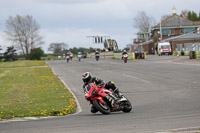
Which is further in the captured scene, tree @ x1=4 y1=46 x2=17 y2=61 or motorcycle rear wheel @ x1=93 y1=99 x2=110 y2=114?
tree @ x1=4 y1=46 x2=17 y2=61

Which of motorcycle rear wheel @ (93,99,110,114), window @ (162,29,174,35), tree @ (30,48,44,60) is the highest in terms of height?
window @ (162,29,174,35)

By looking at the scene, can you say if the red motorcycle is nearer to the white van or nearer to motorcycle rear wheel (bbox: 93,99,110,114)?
motorcycle rear wheel (bbox: 93,99,110,114)

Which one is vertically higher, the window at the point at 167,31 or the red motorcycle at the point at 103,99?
the window at the point at 167,31

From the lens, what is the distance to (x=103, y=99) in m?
10.1

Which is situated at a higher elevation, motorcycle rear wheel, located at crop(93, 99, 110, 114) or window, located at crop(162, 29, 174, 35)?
window, located at crop(162, 29, 174, 35)

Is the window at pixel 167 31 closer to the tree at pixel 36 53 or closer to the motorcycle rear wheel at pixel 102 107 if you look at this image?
the tree at pixel 36 53

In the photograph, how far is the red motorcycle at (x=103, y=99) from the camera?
9.95m

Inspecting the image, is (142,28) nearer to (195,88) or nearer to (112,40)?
(112,40)

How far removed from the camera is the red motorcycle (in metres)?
9.95

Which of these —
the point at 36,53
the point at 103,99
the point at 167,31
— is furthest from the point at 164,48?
the point at 103,99

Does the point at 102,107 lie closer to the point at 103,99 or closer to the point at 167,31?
the point at 103,99

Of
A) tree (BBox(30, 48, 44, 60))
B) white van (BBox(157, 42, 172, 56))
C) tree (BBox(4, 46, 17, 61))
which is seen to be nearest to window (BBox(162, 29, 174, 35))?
white van (BBox(157, 42, 172, 56))

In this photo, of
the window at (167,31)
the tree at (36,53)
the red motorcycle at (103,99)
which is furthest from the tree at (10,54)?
the red motorcycle at (103,99)

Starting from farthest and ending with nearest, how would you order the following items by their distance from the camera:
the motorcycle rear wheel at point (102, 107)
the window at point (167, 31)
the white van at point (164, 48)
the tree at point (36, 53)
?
the tree at point (36, 53), the window at point (167, 31), the white van at point (164, 48), the motorcycle rear wheel at point (102, 107)
